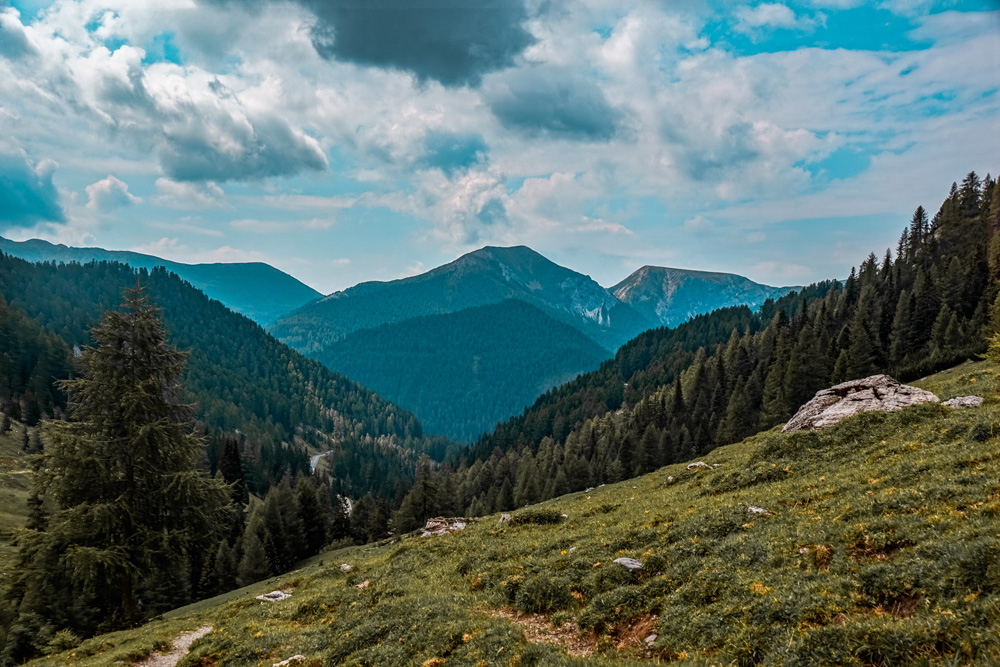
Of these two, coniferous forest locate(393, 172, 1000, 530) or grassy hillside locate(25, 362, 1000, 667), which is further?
coniferous forest locate(393, 172, 1000, 530)

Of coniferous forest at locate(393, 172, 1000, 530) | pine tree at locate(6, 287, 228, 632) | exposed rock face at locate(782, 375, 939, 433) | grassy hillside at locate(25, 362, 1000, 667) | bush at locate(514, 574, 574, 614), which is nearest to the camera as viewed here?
grassy hillside at locate(25, 362, 1000, 667)

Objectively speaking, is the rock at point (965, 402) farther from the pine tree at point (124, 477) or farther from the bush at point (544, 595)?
the pine tree at point (124, 477)

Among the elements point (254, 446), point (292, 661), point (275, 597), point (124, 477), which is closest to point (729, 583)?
point (292, 661)

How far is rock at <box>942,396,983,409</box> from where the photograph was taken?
1160 inches

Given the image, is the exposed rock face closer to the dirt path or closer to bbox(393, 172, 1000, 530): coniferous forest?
bbox(393, 172, 1000, 530): coniferous forest

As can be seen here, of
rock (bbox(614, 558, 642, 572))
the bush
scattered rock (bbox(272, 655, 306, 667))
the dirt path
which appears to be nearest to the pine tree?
the dirt path

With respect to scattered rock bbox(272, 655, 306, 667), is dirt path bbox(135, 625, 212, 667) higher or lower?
lower

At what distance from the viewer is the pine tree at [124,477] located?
1109 inches

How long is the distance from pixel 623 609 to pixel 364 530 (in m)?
87.6

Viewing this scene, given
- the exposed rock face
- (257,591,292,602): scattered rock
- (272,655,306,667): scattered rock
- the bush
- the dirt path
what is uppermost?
the exposed rock face

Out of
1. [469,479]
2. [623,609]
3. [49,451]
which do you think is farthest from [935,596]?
[469,479]

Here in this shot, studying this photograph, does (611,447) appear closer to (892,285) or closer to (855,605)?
(892,285)

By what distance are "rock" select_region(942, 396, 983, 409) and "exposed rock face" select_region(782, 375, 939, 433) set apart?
2.71 meters

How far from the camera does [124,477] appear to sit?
30.4 m
